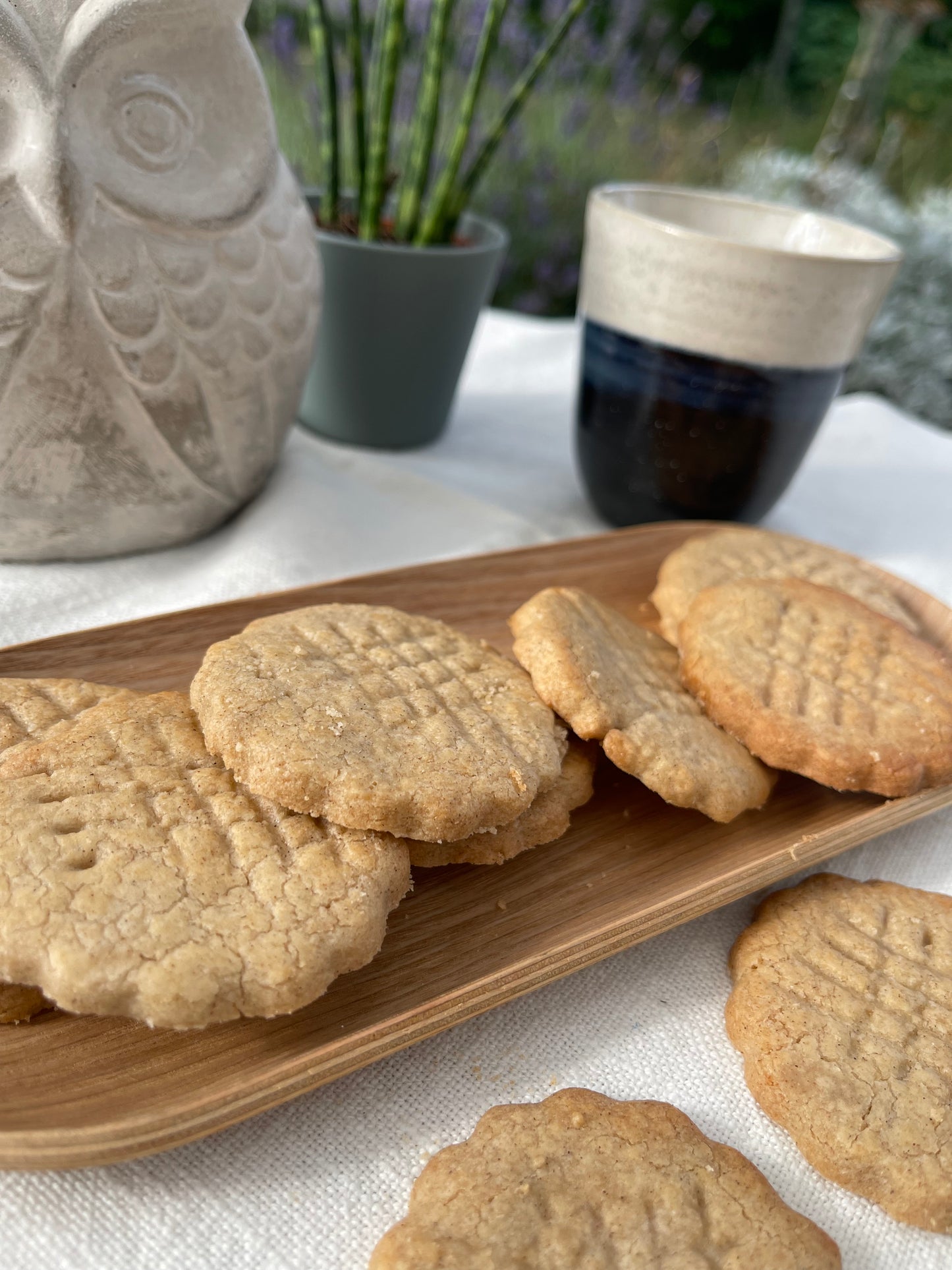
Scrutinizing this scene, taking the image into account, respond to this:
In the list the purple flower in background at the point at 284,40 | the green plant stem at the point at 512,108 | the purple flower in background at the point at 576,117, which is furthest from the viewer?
the purple flower in background at the point at 576,117

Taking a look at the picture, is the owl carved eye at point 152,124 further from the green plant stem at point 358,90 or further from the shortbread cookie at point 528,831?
the shortbread cookie at point 528,831

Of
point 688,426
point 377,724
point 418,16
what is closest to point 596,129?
point 418,16

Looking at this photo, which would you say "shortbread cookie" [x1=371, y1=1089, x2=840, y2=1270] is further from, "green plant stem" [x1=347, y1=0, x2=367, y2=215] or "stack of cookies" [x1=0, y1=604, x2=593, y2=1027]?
"green plant stem" [x1=347, y1=0, x2=367, y2=215]

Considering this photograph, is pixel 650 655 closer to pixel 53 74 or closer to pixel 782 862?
pixel 782 862

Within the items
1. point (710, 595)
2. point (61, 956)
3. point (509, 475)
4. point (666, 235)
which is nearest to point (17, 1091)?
point (61, 956)

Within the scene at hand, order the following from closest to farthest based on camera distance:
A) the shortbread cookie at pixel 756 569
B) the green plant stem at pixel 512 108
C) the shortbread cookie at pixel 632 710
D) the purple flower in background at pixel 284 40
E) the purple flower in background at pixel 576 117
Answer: the shortbread cookie at pixel 632 710
the shortbread cookie at pixel 756 569
the green plant stem at pixel 512 108
the purple flower in background at pixel 284 40
the purple flower in background at pixel 576 117

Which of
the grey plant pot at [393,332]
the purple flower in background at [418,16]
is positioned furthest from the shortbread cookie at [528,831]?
the purple flower in background at [418,16]

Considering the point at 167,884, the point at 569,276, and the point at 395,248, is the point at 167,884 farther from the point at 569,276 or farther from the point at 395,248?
the point at 569,276
